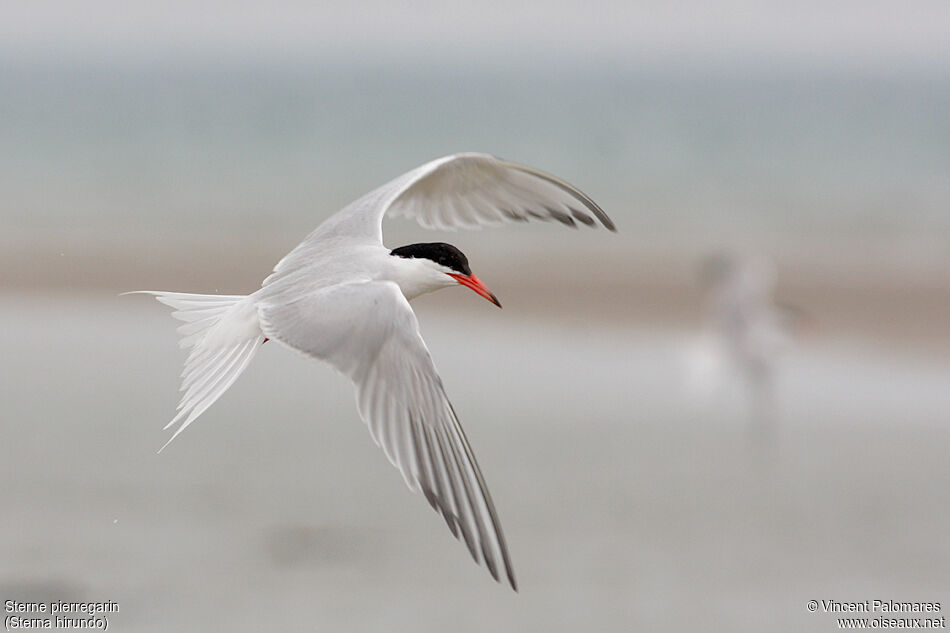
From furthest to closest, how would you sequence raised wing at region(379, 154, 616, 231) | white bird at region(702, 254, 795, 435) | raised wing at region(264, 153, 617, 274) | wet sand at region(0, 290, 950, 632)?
white bird at region(702, 254, 795, 435) → wet sand at region(0, 290, 950, 632) → raised wing at region(379, 154, 616, 231) → raised wing at region(264, 153, 617, 274)

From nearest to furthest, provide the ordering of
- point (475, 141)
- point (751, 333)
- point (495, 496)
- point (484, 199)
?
point (484, 199), point (495, 496), point (751, 333), point (475, 141)

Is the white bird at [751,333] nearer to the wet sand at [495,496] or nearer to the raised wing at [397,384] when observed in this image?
the wet sand at [495,496]

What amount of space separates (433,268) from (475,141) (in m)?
15.5

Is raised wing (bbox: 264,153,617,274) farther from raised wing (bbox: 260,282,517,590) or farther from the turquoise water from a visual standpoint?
the turquoise water

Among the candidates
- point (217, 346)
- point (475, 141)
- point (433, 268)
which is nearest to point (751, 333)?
point (433, 268)

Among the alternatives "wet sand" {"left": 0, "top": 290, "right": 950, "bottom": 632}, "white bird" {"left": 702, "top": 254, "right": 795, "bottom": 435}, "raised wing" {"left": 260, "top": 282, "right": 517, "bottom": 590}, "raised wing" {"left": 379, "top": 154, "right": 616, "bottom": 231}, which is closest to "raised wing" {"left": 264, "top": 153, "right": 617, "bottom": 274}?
"raised wing" {"left": 379, "top": 154, "right": 616, "bottom": 231}

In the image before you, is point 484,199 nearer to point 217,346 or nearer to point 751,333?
point 217,346

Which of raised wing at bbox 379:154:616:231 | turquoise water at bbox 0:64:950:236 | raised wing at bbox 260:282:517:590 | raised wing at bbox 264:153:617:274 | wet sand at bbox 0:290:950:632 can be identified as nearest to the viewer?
raised wing at bbox 260:282:517:590

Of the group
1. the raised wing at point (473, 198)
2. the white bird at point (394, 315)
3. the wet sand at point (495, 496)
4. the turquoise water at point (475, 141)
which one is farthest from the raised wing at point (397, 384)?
the turquoise water at point (475, 141)

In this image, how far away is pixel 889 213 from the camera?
47.2ft

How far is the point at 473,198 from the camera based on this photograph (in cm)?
467

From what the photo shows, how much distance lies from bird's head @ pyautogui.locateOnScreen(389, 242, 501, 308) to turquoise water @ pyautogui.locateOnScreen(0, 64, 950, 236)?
982cm

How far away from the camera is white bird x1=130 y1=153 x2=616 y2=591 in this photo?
11.0ft

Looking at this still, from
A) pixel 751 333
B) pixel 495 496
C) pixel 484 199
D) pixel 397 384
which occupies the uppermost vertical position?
pixel 484 199
